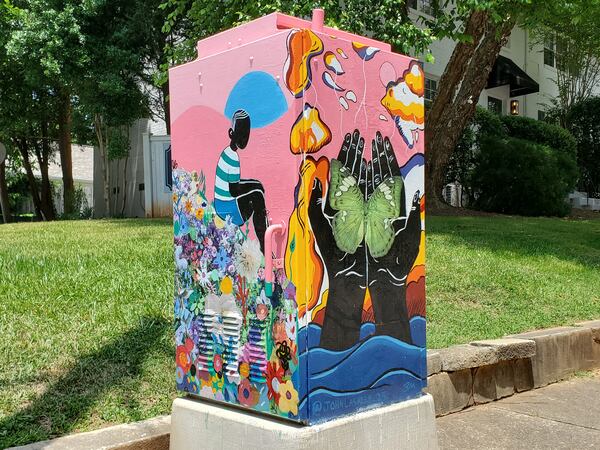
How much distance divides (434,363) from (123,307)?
8.02 feet

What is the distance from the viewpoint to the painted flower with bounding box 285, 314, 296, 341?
8.91 ft

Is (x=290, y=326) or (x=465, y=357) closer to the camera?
(x=290, y=326)

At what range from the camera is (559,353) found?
581cm

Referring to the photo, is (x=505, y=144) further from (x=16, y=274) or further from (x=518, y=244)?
(x=16, y=274)

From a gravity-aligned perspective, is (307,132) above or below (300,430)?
above

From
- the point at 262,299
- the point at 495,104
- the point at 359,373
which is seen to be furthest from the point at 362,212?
the point at 495,104

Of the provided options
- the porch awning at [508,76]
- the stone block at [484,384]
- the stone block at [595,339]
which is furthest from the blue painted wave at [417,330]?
the porch awning at [508,76]

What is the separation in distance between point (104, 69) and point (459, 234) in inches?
375

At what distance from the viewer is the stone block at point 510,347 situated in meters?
5.08

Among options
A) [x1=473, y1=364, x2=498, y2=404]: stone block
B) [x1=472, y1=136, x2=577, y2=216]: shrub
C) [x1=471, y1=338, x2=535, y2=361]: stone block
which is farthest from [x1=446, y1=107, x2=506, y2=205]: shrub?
[x1=473, y1=364, x2=498, y2=404]: stone block

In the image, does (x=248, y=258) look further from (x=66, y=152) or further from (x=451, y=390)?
(x=66, y=152)

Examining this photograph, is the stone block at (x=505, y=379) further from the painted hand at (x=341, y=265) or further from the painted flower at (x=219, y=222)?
the painted flower at (x=219, y=222)

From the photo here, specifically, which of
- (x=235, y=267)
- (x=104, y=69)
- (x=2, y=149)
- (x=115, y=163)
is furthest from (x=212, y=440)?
(x=115, y=163)

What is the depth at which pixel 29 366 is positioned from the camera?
12.9ft
